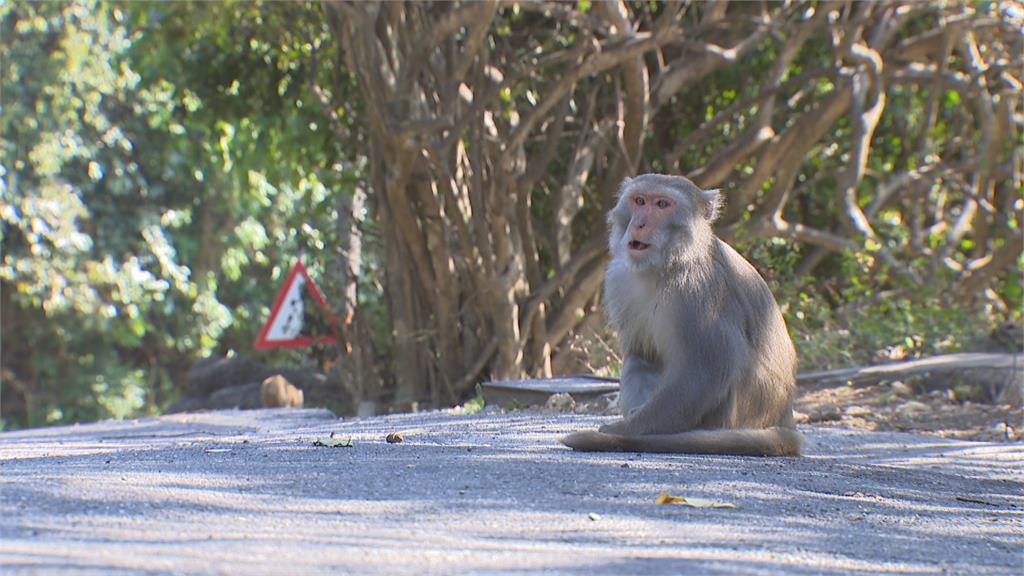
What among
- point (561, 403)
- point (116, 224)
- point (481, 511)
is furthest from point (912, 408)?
point (116, 224)

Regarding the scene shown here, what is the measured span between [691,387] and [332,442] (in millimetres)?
1551

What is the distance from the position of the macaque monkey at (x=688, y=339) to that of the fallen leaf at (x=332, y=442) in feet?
3.02

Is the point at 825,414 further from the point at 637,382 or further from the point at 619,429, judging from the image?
the point at 619,429

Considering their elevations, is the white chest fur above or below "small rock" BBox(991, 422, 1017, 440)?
above

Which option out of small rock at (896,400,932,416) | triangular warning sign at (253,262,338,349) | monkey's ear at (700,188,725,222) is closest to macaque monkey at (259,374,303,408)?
triangular warning sign at (253,262,338,349)

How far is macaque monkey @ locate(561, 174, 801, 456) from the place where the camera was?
5867 mm

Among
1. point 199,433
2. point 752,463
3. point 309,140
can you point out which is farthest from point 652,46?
point 752,463

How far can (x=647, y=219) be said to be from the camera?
20.1 feet

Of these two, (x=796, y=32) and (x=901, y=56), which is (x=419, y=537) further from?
(x=901, y=56)

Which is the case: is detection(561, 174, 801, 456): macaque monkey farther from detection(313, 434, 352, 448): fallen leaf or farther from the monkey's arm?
detection(313, 434, 352, 448): fallen leaf

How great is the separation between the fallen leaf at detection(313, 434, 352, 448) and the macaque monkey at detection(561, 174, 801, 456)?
92 cm

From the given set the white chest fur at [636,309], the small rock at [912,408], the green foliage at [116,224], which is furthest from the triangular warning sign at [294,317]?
the white chest fur at [636,309]

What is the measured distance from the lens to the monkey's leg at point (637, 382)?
20.6 ft

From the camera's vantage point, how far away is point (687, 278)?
600 cm
